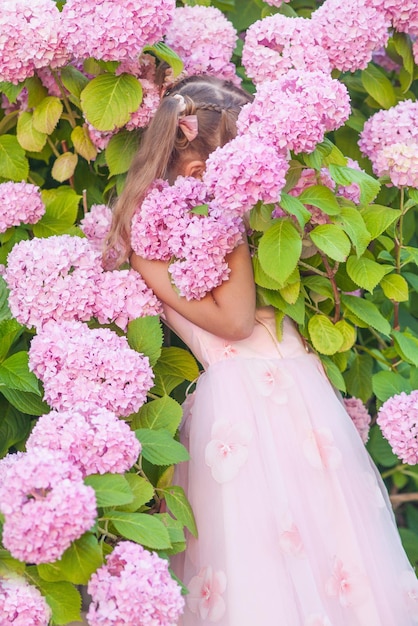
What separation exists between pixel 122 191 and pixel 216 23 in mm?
504

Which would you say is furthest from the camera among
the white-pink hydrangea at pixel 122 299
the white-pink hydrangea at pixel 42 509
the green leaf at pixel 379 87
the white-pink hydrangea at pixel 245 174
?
the green leaf at pixel 379 87

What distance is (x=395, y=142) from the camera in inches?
89.7

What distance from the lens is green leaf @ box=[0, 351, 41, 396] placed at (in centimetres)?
193

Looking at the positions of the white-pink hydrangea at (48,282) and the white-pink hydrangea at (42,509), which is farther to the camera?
the white-pink hydrangea at (48,282)

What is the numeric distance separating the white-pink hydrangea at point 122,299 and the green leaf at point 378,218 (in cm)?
50

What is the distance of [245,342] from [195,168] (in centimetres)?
42

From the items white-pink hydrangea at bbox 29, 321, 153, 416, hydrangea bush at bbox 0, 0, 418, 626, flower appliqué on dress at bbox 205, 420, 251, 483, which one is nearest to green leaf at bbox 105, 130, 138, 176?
hydrangea bush at bbox 0, 0, 418, 626

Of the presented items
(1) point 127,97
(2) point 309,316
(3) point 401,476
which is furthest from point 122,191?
(3) point 401,476

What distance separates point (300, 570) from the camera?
6.24 ft

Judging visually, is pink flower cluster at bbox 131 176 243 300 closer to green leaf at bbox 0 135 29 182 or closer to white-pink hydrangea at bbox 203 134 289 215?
white-pink hydrangea at bbox 203 134 289 215

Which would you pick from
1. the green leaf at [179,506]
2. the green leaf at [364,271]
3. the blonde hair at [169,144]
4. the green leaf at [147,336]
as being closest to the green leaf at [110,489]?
the green leaf at [179,506]

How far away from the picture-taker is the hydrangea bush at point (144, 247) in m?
1.61

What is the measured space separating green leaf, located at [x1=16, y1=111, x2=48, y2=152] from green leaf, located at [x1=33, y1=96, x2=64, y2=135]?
3 centimetres

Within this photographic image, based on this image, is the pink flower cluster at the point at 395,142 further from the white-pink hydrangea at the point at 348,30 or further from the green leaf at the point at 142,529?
the green leaf at the point at 142,529
